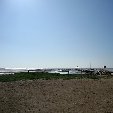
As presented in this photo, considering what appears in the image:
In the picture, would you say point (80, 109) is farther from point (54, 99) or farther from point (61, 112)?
point (54, 99)

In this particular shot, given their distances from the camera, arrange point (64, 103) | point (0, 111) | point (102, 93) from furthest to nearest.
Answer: point (102, 93)
point (64, 103)
point (0, 111)

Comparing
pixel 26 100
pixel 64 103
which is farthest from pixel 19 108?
pixel 64 103

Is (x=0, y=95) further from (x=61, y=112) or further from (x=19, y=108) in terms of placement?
(x=61, y=112)

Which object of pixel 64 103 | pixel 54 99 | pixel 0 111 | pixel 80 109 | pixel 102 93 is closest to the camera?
pixel 0 111

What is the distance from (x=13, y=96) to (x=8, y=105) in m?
3.26

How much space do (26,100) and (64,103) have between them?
324 centimetres

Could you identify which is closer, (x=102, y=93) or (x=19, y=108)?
(x=19, y=108)

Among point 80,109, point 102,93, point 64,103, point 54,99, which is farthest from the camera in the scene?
point 102,93

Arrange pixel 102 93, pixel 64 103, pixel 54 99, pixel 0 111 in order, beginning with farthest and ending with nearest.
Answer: pixel 102 93
pixel 54 99
pixel 64 103
pixel 0 111

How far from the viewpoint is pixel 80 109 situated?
1598cm

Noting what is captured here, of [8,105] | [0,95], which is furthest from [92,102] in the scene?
[0,95]

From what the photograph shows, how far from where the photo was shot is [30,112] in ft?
48.9

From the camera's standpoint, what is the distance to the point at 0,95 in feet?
65.1

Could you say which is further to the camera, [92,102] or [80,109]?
[92,102]
